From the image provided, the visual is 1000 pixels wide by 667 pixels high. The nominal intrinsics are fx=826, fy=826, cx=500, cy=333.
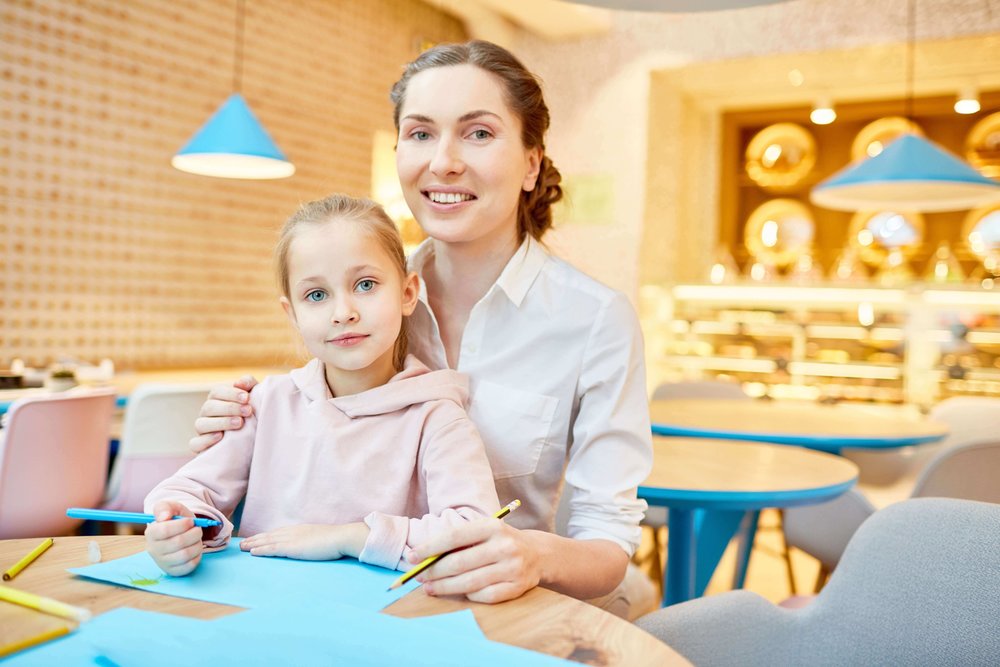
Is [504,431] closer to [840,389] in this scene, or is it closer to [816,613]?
[816,613]

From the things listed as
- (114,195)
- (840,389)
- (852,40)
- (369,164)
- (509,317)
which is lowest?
(840,389)

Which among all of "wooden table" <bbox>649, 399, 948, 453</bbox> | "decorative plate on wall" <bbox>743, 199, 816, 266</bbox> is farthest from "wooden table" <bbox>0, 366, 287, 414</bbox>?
"decorative plate on wall" <bbox>743, 199, 816, 266</bbox>

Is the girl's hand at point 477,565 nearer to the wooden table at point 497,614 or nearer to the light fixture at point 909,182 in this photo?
the wooden table at point 497,614

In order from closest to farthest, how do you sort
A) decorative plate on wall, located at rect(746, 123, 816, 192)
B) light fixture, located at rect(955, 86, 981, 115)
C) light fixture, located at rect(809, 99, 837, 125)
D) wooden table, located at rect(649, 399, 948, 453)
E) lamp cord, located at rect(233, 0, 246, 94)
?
1. wooden table, located at rect(649, 399, 948, 453)
2. lamp cord, located at rect(233, 0, 246, 94)
3. light fixture, located at rect(955, 86, 981, 115)
4. light fixture, located at rect(809, 99, 837, 125)
5. decorative plate on wall, located at rect(746, 123, 816, 192)

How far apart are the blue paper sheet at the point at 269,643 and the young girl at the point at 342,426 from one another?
11.6 inches

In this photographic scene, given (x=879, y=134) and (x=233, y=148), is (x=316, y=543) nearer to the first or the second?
(x=233, y=148)

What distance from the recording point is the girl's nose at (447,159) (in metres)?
1.33

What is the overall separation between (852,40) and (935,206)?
1.98 m

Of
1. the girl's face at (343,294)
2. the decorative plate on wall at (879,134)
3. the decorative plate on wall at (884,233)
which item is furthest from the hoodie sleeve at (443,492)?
the decorative plate on wall at (884,233)

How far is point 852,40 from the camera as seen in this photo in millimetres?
5578

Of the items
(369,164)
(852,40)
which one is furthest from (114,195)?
(852,40)

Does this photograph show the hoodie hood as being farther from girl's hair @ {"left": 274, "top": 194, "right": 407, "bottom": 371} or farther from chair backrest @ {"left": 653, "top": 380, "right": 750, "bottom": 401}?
chair backrest @ {"left": 653, "top": 380, "right": 750, "bottom": 401}

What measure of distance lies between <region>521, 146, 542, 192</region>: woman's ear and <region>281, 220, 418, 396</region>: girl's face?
381mm

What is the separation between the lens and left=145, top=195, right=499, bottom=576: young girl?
115 cm
